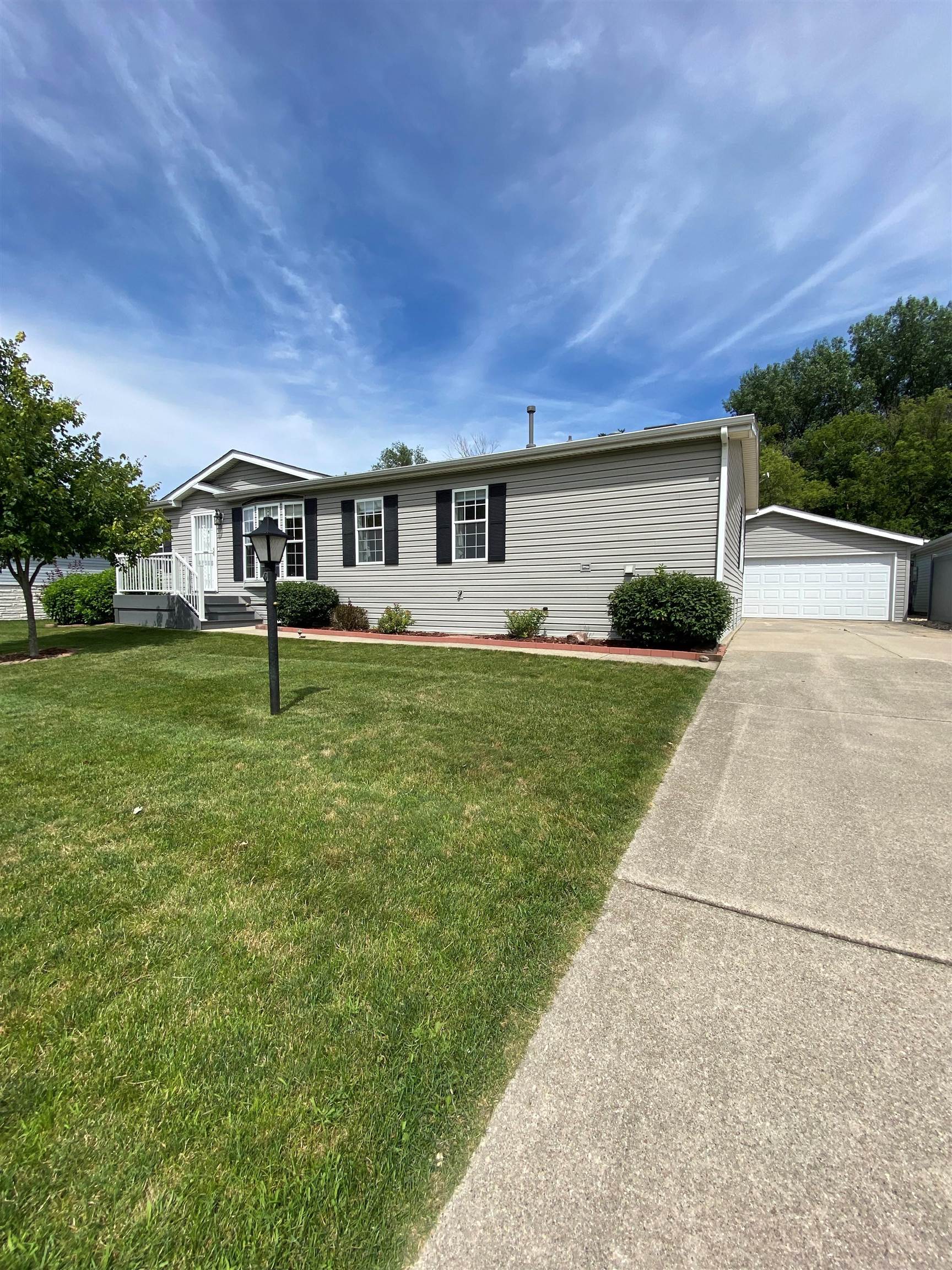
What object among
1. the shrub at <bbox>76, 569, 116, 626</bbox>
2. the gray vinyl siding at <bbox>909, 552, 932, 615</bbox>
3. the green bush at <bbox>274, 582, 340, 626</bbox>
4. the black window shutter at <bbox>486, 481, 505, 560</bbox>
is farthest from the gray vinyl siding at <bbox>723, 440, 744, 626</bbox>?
the shrub at <bbox>76, 569, 116, 626</bbox>

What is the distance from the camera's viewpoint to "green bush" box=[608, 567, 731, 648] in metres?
7.96

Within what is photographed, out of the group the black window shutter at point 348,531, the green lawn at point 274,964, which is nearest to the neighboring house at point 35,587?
the black window shutter at point 348,531

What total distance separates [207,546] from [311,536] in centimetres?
394

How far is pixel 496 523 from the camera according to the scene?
10336mm

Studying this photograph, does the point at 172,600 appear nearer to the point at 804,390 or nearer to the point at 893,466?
the point at 893,466

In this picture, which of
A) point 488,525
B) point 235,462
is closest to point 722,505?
point 488,525

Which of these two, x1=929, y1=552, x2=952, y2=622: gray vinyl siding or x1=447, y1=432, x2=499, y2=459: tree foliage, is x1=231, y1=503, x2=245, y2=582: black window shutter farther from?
x1=929, y1=552, x2=952, y2=622: gray vinyl siding

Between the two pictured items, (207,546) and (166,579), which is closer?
(166,579)

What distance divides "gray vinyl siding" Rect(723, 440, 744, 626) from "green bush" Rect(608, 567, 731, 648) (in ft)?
4.49

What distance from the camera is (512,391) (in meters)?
19.0

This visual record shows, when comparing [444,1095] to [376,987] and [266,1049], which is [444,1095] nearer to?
[376,987]

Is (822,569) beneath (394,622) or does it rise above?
above

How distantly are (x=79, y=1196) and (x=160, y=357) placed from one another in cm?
1407

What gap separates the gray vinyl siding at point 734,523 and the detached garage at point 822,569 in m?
3.18
